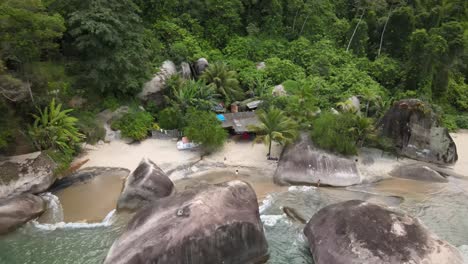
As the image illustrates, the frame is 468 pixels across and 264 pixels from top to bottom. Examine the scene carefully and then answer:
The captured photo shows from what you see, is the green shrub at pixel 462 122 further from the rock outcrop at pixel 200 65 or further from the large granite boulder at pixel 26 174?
the large granite boulder at pixel 26 174

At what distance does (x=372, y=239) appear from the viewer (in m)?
10.6

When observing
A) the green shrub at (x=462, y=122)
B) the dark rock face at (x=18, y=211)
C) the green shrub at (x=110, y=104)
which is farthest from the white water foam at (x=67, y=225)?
the green shrub at (x=462, y=122)

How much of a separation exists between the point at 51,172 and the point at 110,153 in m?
3.24

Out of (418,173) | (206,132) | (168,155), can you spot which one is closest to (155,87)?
(168,155)

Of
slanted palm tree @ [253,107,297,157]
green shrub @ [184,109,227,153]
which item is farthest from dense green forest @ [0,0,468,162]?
slanted palm tree @ [253,107,297,157]

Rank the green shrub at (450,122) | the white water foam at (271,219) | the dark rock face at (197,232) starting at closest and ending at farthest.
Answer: the dark rock face at (197,232) → the white water foam at (271,219) → the green shrub at (450,122)

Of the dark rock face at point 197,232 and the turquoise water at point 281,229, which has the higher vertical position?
the dark rock face at point 197,232

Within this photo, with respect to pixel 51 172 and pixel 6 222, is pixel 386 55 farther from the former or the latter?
pixel 6 222

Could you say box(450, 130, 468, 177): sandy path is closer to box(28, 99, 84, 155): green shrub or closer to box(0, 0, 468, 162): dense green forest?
box(0, 0, 468, 162): dense green forest

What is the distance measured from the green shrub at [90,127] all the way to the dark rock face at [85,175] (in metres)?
2.15

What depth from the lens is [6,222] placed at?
13000mm

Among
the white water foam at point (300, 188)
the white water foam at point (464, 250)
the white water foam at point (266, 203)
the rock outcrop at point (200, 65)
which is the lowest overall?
the white water foam at point (464, 250)

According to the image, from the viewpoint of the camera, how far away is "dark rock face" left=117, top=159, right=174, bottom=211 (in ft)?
46.9

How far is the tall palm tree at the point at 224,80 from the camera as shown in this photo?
22469 millimetres
